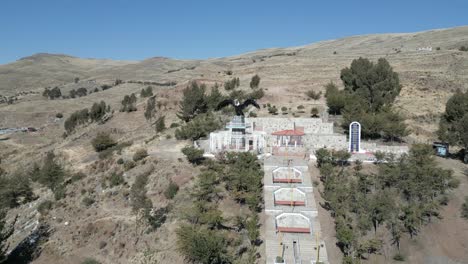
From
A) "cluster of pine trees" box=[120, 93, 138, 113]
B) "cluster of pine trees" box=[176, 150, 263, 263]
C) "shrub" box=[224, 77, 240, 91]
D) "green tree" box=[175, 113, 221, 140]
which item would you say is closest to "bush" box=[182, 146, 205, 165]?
"cluster of pine trees" box=[176, 150, 263, 263]

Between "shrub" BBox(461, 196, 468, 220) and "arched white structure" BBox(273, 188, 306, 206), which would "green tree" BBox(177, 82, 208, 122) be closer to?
"arched white structure" BBox(273, 188, 306, 206)

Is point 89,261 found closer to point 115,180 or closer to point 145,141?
point 115,180

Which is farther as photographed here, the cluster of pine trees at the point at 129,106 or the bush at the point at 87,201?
the cluster of pine trees at the point at 129,106

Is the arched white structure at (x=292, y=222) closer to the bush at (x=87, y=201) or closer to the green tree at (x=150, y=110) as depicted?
the bush at (x=87, y=201)

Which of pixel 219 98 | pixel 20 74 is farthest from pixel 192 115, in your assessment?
pixel 20 74

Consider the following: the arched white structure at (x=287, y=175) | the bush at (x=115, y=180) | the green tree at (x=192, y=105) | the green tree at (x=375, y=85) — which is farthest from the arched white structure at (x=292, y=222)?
the green tree at (x=192, y=105)

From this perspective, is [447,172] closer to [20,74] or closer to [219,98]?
[219,98]
